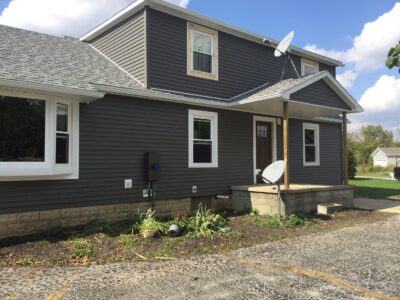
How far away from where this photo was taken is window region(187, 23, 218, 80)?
35.7ft

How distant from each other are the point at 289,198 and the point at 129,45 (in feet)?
20.8

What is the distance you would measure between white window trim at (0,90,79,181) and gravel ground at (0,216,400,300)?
222cm

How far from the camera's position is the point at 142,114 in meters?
9.61

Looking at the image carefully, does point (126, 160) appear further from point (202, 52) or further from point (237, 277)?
point (237, 277)

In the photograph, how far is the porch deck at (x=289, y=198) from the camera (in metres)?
9.86

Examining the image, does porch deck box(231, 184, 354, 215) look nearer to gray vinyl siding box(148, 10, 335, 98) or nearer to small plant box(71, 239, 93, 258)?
gray vinyl siding box(148, 10, 335, 98)

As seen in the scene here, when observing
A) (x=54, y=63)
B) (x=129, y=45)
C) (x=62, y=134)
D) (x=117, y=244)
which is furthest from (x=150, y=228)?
(x=129, y=45)

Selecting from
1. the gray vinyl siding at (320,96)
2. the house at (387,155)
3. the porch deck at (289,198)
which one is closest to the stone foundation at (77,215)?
the porch deck at (289,198)

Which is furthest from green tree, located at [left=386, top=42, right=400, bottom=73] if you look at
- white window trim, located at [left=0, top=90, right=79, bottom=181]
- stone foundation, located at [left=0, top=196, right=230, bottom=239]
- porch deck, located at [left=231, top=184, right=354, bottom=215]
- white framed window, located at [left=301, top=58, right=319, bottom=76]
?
white framed window, located at [left=301, top=58, right=319, bottom=76]

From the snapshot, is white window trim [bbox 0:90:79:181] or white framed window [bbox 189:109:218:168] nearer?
white window trim [bbox 0:90:79:181]

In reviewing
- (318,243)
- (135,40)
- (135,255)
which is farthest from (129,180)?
(318,243)

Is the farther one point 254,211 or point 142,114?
point 254,211

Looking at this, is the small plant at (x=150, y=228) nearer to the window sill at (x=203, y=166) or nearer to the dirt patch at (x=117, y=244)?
the dirt patch at (x=117, y=244)

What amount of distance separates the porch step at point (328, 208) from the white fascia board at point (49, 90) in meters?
6.81
